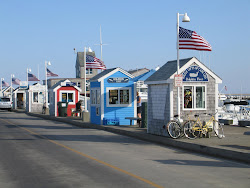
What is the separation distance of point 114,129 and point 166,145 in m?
6.66

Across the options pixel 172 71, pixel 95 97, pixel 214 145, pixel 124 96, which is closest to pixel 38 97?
pixel 95 97

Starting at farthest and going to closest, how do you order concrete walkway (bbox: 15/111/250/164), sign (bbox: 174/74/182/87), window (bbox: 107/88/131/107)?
window (bbox: 107/88/131/107) → sign (bbox: 174/74/182/87) → concrete walkway (bbox: 15/111/250/164)

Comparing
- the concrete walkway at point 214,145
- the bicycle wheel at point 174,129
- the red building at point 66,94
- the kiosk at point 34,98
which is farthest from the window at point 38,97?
the bicycle wheel at point 174,129

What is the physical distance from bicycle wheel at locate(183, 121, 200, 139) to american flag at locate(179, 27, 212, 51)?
350 centimetres

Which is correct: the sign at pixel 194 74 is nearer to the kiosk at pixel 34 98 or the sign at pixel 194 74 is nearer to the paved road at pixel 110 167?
the paved road at pixel 110 167

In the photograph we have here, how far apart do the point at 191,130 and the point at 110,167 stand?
7.54 meters

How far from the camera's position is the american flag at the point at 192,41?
63.6 ft

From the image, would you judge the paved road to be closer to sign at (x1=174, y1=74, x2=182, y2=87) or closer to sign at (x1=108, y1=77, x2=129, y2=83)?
sign at (x1=174, y1=74, x2=182, y2=87)

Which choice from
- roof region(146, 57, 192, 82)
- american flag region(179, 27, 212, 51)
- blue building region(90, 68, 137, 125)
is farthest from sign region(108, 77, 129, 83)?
american flag region(179, 27, 212, 51)

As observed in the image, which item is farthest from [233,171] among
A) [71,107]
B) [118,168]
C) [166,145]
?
[71,107]

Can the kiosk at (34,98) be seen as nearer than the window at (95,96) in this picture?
No

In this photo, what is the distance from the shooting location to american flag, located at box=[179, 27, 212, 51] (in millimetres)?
19375

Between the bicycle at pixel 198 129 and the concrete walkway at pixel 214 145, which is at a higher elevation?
the bicycle at pixel 198 129

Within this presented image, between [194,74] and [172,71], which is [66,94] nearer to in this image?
[172,71]
